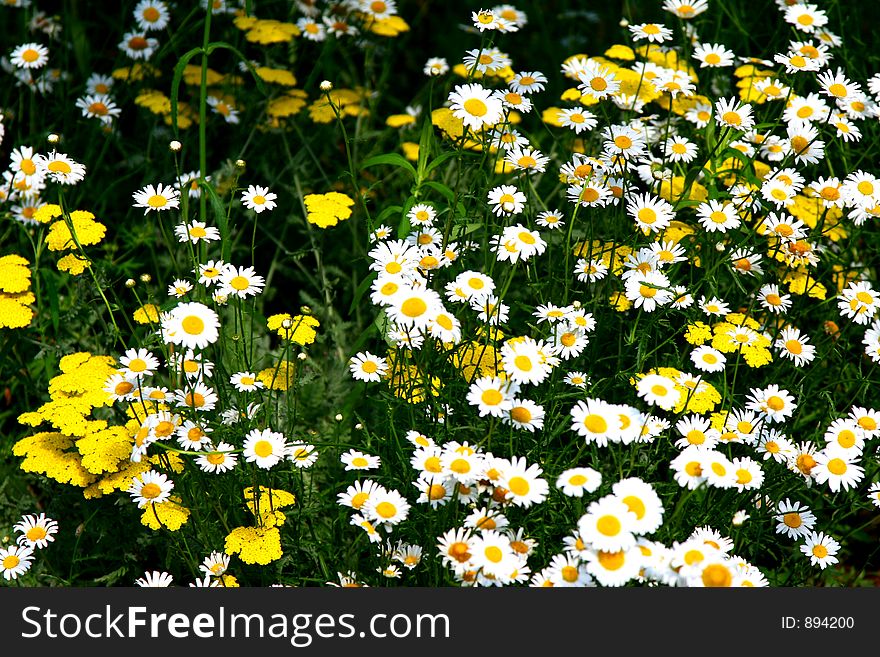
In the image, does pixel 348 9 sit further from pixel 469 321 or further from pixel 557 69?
pixel 469 321

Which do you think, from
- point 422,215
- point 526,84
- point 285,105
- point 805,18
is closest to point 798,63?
point 805,18

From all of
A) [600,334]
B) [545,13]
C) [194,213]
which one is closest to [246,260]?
[194,213]

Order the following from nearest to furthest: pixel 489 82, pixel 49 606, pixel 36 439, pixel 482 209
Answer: pixel 49 606 < pixel 36 439 < pixel 482 209 < pixel 489 82

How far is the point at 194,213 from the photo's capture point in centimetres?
332

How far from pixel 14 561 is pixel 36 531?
0.39 feet

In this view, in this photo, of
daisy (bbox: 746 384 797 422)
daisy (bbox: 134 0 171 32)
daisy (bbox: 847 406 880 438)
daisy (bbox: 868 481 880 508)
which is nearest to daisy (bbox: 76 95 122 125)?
daisy (bbox: 134 0 171 32)

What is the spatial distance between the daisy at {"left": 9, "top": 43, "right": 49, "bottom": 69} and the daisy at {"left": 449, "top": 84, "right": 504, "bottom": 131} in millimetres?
1691

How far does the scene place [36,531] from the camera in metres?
2.46

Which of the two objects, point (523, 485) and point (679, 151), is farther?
point (679, 151)

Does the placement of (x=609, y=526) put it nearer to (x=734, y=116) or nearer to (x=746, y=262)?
(x=746, y=262)

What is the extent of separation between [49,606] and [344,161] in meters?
2.22

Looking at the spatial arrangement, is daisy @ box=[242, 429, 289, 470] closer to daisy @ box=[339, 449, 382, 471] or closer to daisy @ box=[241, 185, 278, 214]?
daisy @ box=[339, 449, 382, 471]

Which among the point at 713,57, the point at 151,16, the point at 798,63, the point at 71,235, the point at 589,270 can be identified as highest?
the point at 151,16

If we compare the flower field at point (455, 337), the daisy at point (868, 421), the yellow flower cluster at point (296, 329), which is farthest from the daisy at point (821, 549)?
the yellow flower cluster at point (296, 329)
